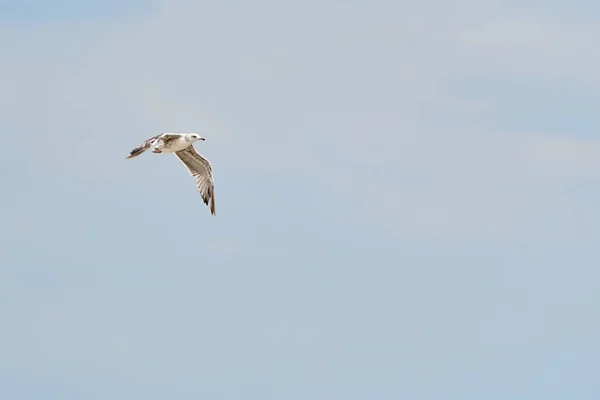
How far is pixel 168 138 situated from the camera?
81.2 m

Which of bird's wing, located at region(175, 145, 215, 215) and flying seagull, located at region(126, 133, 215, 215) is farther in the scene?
bird's wing, located at region(175, 145, 215, 215)

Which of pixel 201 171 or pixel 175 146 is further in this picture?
pixel 201 171

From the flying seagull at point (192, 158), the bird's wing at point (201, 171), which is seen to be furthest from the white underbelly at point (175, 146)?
the bird's wing at point (201, 171)

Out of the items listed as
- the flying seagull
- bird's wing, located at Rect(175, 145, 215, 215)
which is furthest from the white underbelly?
bird's wing, located at Rect(175, 145, 215, 215)

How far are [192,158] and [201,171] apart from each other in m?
1.14

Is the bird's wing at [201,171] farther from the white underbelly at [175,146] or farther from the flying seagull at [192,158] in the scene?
the white underbelly at [175,146]

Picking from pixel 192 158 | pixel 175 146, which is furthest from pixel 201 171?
pixel 175 146

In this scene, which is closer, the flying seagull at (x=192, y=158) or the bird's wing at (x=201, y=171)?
the flying seagull at (x=192, y=158)

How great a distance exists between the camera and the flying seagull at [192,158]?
81.2 m

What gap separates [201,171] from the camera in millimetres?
86938

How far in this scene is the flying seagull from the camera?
267 ft

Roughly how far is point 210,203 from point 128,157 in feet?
43.5

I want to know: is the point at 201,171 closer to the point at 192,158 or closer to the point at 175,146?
the point at 192,158

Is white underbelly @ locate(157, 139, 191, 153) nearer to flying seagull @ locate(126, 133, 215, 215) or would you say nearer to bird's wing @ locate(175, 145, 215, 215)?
flying seagull @ locate(126, 133, 215, 215)
